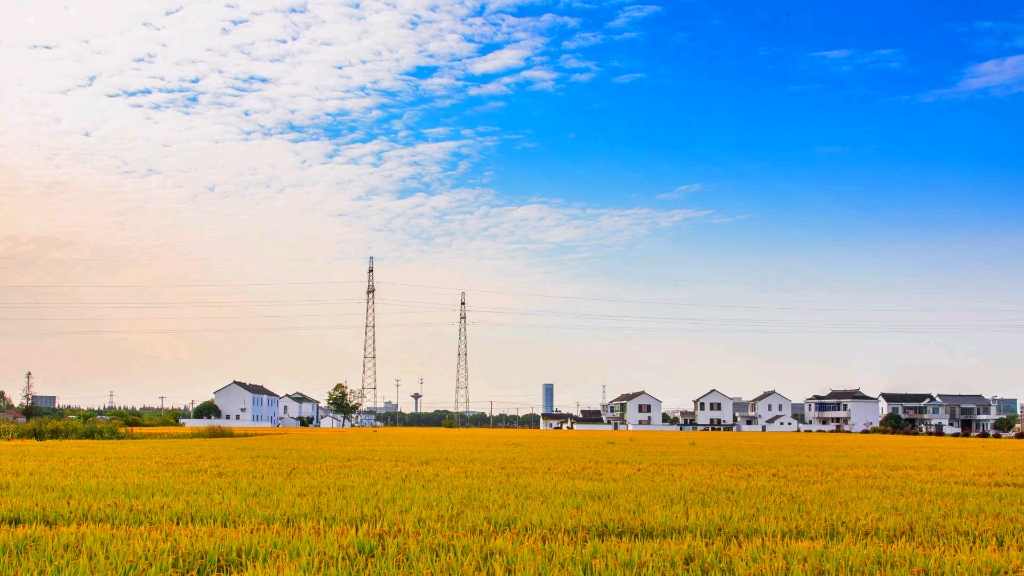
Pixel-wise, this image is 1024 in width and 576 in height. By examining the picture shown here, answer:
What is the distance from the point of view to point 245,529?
772 cm

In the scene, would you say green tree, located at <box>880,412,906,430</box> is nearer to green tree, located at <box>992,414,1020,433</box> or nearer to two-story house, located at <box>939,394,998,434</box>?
green tree, located at <box>992,414,1020,433</box>

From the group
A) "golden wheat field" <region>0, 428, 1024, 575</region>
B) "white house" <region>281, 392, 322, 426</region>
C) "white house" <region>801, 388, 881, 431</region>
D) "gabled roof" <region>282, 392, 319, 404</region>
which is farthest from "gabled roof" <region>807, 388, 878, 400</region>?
"golden wheat field" <region>0, 428, 1024, 575</region>

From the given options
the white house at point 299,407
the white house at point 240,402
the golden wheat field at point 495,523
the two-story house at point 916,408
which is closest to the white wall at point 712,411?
the two-story house at point 916,408

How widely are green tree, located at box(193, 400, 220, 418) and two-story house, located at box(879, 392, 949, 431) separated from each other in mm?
106337

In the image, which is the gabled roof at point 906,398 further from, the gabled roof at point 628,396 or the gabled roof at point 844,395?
the gabled roof at point 628,396

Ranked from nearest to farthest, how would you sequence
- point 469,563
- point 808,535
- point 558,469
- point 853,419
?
point 469,563, point 808,535, point 558,469, point 853,419

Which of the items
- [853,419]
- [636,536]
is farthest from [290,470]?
[853,419]

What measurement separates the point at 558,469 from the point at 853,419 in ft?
417

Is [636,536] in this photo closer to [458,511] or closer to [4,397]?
[458,511]

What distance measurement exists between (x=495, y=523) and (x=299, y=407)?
147658mm

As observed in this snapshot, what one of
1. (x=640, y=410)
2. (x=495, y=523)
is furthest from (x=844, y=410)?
(x=495, y=523)

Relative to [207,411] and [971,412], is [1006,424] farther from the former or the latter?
[207,411]

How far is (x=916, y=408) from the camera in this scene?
5281 inches

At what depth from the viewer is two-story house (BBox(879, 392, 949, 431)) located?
132 m
